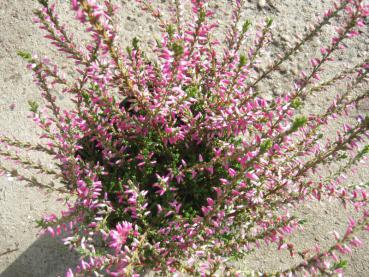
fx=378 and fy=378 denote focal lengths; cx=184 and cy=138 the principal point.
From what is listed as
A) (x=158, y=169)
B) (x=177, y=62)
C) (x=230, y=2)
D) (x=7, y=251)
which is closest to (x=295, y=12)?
A: (x=230, y=2)

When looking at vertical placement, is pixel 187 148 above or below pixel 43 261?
above

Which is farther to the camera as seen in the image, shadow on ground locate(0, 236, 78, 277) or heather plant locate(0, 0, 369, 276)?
shadow on ground locate(0, 236, 78, 277)

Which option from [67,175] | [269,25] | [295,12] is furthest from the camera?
[295,12]

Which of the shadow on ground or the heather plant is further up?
the heather plant

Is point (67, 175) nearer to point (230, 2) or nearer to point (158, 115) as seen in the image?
point (158, 115)

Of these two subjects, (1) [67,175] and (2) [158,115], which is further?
(1) [67,175]

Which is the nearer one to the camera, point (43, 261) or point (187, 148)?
point (187, 148)

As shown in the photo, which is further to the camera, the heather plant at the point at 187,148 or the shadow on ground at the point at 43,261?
the shadow on ground at the point at 43,261

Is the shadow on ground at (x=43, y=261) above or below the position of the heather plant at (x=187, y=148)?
below
